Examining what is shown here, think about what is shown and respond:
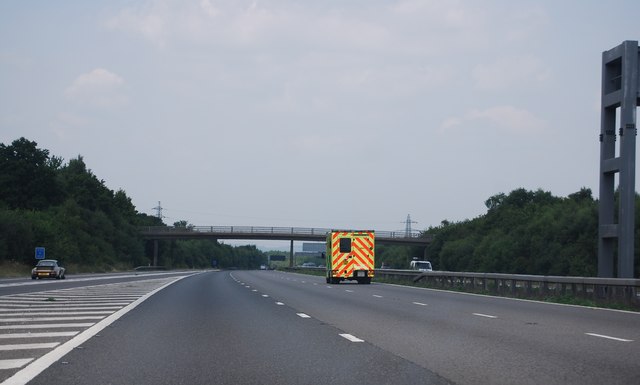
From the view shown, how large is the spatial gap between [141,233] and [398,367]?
125m

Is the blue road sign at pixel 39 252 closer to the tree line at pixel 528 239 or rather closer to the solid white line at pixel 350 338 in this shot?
the tree line at pixel 528 239

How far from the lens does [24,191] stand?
110 meters

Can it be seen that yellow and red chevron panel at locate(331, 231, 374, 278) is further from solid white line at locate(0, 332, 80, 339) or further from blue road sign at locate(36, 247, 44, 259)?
blue road sign at locate(36, 247, 44, 259)

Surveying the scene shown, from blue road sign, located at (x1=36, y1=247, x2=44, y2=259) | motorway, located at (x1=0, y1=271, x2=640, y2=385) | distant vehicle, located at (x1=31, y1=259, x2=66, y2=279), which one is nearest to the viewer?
motorway, located at (x1=0, y1=271, x2=640, y2=385)

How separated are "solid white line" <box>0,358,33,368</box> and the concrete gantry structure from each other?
74.7ft

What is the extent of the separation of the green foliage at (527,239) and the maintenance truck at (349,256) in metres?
33.7

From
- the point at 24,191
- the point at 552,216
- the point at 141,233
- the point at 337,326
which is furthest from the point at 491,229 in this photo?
the point at 337,326

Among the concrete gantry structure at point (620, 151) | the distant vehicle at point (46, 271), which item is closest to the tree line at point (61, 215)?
the distant vehicle at point (46, 271)

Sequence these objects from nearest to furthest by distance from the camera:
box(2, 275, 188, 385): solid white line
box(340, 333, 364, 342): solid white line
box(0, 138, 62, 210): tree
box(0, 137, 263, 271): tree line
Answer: box(2, 275, 188, 385): solid white line, box(340, 333, 364, 342): solid white line, box(0, 137, 263, 271): tree line, box(0, 138, 62, 210): tree

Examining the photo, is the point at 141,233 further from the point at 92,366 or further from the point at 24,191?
the point at 92,366

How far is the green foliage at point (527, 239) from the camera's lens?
82812 mm

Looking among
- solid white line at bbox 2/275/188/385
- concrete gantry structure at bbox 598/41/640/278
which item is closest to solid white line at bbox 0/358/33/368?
solid white line at bbox 2/275/188/385

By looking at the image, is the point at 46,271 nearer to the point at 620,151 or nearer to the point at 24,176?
the point at 620,151

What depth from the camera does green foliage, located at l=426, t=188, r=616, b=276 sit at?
8281 cm
